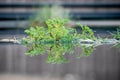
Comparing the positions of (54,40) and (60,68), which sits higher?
(54,40)

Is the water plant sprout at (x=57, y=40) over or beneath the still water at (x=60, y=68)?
over

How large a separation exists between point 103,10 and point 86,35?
2.79m

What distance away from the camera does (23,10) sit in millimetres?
4375

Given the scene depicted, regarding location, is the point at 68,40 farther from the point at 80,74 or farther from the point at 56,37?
the point at 80,74

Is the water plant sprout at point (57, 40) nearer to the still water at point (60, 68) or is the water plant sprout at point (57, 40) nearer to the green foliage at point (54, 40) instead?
the green foliage at point (54, 40)

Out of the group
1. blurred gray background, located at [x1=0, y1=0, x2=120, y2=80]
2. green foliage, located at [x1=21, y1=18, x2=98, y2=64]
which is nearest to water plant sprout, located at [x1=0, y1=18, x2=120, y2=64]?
green foliage, located at [x1=21, y1=18, x2=98, y2=64]

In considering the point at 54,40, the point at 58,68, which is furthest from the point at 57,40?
the point at 58,68

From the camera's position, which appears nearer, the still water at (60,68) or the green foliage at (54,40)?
the green foliage at (54,40)

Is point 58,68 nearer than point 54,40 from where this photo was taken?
No

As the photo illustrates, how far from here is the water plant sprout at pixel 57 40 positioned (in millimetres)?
1625

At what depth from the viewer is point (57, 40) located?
1.66 meters

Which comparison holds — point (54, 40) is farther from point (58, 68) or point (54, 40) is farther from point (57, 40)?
point (58, 68)

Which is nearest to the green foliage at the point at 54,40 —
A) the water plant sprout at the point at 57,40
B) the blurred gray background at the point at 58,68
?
the water plant sprout at the point at 57,40

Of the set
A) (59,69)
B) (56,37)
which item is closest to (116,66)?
(59,69)
